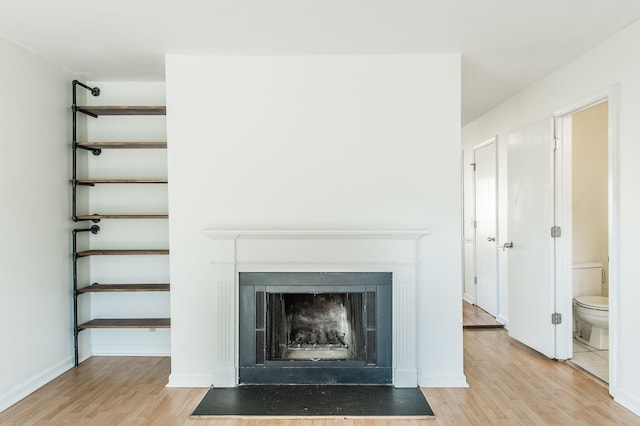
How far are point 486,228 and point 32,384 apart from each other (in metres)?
4.64

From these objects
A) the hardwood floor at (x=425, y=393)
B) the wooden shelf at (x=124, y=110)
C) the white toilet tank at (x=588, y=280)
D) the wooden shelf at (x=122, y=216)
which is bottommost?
the hardwood floor at (x=425, y=393)

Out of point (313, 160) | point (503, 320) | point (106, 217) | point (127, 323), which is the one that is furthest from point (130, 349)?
point (503, 320)

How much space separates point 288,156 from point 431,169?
104 centimetres

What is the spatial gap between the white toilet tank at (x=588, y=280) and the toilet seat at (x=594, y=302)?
11cm

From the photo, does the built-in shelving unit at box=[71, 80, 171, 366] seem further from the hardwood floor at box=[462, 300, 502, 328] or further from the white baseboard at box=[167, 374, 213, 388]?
the hardwood floor at box=[462, 300, 502, 328]

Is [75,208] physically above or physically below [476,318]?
above

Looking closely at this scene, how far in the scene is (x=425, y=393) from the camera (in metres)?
2.78

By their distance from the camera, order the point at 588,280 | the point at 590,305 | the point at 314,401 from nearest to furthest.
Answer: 1. the point at 314,401
2. the point at 590,305
3. the point at 588,280

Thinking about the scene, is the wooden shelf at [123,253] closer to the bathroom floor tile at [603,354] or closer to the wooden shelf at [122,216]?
the wooden shelf at [122,216]

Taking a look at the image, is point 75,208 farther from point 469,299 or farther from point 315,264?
point 469,299

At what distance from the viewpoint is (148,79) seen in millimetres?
3449

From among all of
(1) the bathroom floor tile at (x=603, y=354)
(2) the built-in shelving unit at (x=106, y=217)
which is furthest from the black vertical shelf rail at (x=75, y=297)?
(1) the bathroom floor tile at (x=603, y=354)

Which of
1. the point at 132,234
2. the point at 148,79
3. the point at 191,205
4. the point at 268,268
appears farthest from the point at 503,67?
the point at 132,234

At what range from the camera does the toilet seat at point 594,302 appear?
133 inches
